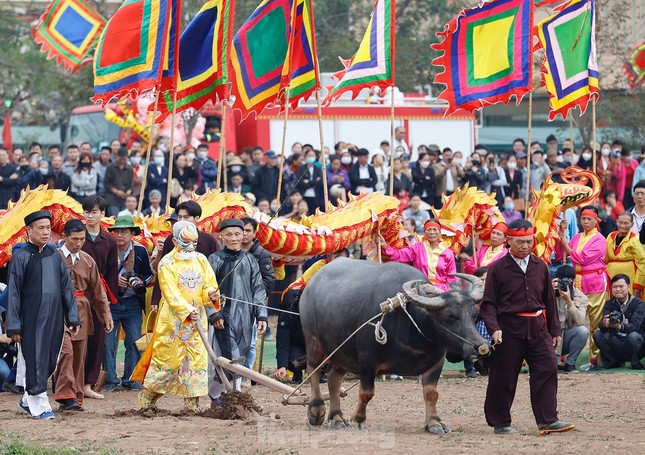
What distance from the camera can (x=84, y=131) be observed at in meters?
25.8

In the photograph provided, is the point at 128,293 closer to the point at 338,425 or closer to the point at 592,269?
the point at 338,425

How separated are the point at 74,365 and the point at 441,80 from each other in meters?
6.20

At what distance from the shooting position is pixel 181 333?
452 inches

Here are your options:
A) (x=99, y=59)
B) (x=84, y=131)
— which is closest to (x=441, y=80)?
(x=99, y=59)

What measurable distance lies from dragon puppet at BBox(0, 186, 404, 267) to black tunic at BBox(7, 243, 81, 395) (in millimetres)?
1656

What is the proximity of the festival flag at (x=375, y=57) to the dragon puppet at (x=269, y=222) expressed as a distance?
1671 mm

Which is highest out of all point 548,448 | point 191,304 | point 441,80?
point 441,80

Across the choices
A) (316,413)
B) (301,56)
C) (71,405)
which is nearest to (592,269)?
(301,56)

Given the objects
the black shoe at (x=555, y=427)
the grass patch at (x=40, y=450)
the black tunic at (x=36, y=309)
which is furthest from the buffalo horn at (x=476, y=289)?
the black tunic at (x=36, y=309)

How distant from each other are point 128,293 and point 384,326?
13.5ft

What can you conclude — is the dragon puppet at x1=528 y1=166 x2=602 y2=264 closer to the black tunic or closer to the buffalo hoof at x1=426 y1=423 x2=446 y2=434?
the buffalo hoof at x1=426 y1=423 x2=446 y2=434

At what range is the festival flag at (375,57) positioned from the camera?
623 inches

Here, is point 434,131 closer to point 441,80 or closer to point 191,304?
point 441,80

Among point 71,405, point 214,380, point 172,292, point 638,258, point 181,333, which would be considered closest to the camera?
point 172,292
